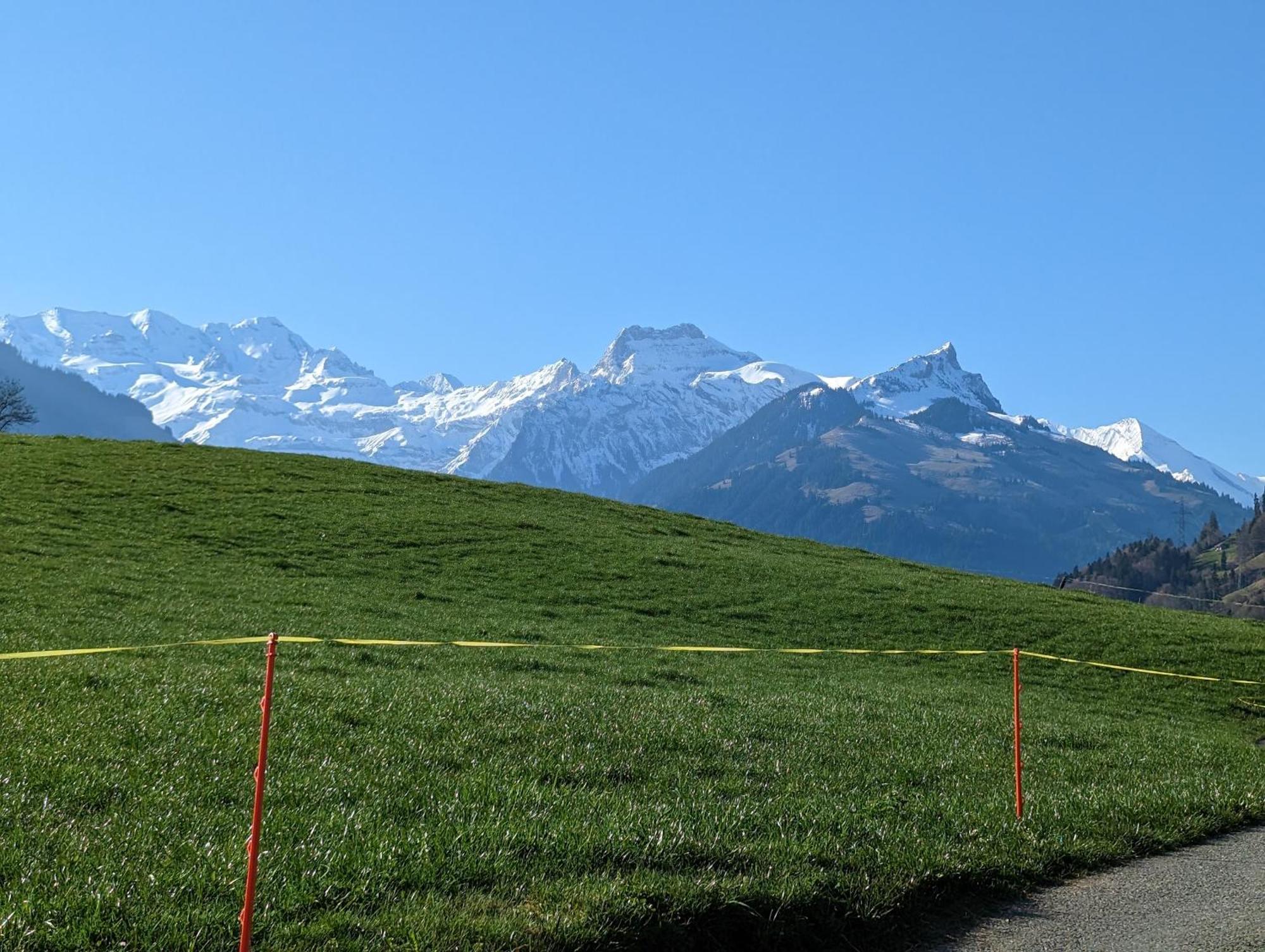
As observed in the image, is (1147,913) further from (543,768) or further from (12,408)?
(12,408)

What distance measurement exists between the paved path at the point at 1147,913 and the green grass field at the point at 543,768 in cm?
52

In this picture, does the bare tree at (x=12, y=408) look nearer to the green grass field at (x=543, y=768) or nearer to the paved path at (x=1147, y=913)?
the green grass field at (x=543, y=768)

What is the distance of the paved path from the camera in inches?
377

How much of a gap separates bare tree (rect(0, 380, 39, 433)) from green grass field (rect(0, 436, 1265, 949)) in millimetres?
85476

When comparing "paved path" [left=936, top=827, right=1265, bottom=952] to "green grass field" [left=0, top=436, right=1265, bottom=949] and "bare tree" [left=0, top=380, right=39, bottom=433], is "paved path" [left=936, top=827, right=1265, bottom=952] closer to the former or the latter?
"green grass field" [left=0, top=436, right=1265, bottom=949]

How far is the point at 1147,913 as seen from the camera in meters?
10.5

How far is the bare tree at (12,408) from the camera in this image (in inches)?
4419

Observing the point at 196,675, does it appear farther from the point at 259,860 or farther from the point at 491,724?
the point at 259,860

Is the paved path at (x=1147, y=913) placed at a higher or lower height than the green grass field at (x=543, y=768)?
lower

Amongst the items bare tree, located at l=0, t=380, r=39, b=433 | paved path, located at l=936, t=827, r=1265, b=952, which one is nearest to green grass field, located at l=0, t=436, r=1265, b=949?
paved path, located at l=936, t=827, r=1265, b=952

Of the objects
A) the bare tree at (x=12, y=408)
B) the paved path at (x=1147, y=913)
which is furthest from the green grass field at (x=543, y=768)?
the bare tree at (x=12, y=408)

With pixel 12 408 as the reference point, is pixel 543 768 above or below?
below

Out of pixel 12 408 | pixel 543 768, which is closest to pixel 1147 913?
pixel 543 768

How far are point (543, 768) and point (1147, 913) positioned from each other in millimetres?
7337
